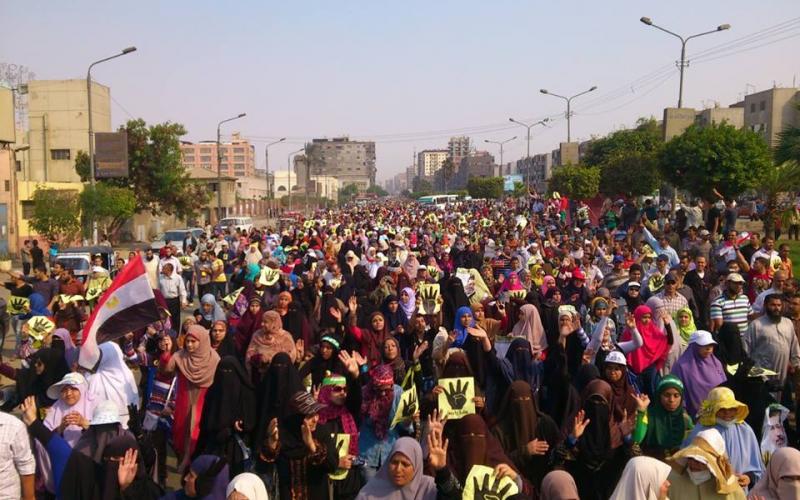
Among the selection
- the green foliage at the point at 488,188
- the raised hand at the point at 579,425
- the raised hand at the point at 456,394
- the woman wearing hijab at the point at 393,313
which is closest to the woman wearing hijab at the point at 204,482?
the raised hand at the point at 456,394

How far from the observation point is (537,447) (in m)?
4.80

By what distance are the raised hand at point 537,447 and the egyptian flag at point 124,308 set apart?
3.28 m

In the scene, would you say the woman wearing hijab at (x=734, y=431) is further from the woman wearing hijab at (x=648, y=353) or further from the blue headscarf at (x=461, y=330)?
the blue headscarf at (x=461, y=330)

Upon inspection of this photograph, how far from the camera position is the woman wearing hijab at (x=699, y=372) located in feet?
19.1

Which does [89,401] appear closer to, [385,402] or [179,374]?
[179,374]

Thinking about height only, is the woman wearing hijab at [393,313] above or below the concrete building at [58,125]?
below

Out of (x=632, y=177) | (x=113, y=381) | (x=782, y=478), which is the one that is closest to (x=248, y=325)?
(x=113, y=381)

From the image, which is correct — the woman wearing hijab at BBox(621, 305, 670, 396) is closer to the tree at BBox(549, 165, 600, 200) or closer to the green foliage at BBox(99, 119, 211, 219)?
the tree at BBox(549, 165, 600, 200)

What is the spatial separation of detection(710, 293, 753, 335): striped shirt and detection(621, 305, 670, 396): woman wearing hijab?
140 cm

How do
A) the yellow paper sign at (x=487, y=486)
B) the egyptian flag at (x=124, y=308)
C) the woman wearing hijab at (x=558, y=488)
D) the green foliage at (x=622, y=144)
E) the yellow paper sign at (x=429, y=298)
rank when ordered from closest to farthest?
1. the woman wearing hijab at (x=558, y=488)
2. the yellow paper sign at (x=487, y=486)
3. the egyptian flag at (x=124, y=308)
4. the yellow paper sign at (x=429, y=298)
5. the green foliage at (x=622, y=144)

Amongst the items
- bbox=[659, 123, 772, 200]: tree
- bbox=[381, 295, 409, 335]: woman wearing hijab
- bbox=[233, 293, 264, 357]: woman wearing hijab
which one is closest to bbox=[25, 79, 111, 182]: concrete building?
bbox=[659, 123, 772, 200]: tree

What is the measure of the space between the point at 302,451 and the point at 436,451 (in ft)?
3.22

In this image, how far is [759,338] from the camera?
6738 millimetres

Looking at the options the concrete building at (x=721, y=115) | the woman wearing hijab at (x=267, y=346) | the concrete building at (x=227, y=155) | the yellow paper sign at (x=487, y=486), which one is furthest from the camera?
the concrete building at (x=227, y=155)
